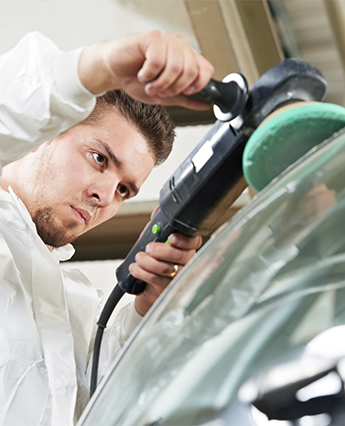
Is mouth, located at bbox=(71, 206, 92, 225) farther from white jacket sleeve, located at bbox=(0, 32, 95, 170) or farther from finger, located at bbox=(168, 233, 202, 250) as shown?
white jacket sleeve, located at bbox=(0, 32, 95, 170)

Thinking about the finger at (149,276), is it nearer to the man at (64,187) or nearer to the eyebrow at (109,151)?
the man at (64,187)

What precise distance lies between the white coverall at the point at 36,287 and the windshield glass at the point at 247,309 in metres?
0.30

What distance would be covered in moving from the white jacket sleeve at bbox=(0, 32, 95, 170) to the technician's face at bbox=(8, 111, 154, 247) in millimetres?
394

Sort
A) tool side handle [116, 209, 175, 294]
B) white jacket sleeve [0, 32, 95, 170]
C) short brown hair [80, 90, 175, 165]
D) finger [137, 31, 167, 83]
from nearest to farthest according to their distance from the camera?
finger [137, 31, 167, 83] < white jacket sleeve [0, 32, 95, 170] < tool side handle [116, 209, 175, 294] < short brown hair [80, 90, 175, 165]

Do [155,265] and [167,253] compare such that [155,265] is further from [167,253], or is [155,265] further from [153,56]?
[153,56]

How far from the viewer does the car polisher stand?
1.36 ft

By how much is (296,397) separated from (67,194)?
2.70 feet

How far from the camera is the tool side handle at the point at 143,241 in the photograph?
0.83 m

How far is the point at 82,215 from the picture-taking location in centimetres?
107

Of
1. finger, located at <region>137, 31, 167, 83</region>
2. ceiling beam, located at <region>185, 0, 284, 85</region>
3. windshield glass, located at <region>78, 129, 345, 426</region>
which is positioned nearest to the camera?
windshield glass, located at <region>78, 129, 345, 426</region>

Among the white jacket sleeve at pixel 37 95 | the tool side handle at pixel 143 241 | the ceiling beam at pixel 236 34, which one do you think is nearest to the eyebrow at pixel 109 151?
the tool side handle at pixel 143 241

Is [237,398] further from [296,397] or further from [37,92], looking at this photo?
[37,92]

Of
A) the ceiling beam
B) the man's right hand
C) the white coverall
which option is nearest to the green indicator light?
the white coverall

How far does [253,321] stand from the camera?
0.37 metres
